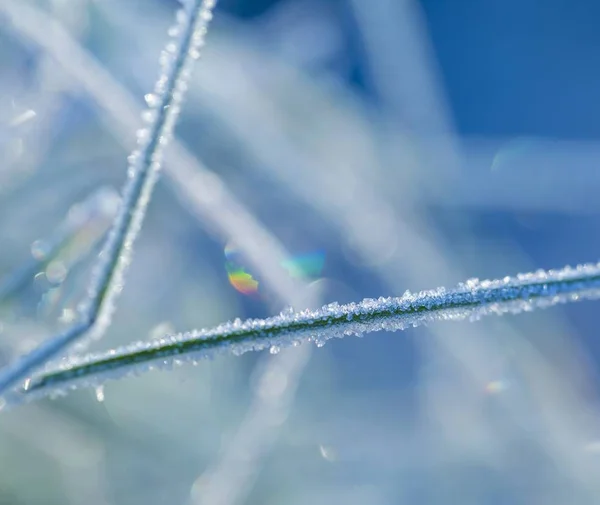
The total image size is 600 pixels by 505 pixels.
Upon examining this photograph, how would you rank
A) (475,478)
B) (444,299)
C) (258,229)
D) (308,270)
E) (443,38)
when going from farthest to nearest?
(443,38), (308,270), (475,478), (258,229), (444,299)

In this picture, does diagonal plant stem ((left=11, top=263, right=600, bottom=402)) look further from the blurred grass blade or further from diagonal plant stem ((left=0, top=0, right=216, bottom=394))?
the blurred grass blade

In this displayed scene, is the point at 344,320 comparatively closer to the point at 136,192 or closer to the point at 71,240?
the point at 136,192

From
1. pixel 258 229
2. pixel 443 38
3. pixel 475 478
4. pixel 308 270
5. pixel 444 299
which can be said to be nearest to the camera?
pixel 444 299

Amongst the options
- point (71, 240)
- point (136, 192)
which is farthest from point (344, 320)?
point (71, 240)

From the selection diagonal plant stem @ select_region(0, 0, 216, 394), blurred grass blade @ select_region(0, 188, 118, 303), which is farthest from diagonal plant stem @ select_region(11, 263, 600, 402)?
blurred grass blade @ select_region(0, 188, 118, 303)

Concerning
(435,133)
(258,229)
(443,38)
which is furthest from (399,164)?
(443,38)

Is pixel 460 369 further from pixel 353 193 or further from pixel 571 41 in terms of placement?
pixel 571 41

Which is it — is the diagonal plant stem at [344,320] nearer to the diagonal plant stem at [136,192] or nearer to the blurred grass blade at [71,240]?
the diagonal plant stem at [136,192]
